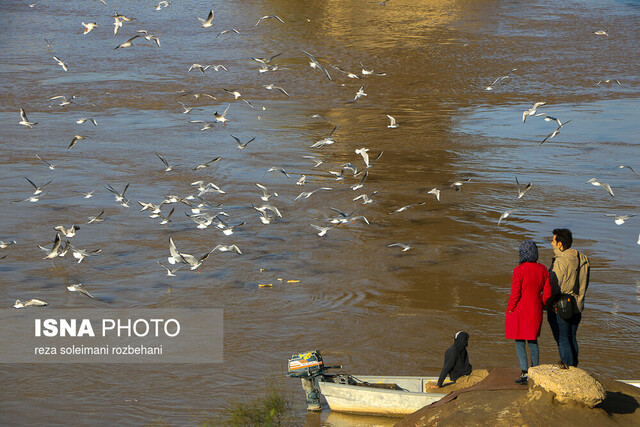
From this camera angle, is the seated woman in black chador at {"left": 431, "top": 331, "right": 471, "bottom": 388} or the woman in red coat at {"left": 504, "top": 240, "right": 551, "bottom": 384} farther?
the seated woman in black chador at {"left": 431, "top": 331, "right": 471, "bottom": 388}

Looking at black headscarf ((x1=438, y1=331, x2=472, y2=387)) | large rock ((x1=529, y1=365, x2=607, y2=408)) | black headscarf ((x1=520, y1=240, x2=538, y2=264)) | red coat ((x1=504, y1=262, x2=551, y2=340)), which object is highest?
black headscarf ((x1=520, y1=240, x2=538, y2=264))

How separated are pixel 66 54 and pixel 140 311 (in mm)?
19813

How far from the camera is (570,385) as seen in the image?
6.32 metres

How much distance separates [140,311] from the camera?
11977 mm

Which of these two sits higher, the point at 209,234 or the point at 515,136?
the point at 515,136

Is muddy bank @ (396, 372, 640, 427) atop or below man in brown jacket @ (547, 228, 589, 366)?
below

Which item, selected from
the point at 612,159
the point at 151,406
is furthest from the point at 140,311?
the point at 612,159

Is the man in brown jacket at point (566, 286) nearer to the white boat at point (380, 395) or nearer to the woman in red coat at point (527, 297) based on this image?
the woman in red coat at point (527, 297)

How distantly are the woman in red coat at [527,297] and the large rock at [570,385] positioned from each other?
80cm

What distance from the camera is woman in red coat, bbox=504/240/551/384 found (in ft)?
23.9

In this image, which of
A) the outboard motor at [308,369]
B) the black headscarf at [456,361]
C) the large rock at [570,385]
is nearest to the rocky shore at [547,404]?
the large rock at [570,385]

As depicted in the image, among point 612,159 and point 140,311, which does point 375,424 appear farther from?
point 612,159

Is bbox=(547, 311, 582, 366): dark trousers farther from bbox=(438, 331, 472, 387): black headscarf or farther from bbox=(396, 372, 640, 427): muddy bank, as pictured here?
bbox=(438, 331, 472, 387): black headscarf

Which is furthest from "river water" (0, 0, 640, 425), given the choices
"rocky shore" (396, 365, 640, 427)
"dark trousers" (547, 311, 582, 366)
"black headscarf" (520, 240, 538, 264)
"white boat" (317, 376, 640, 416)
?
"black headscarf" (520, 240, 538, 264)
